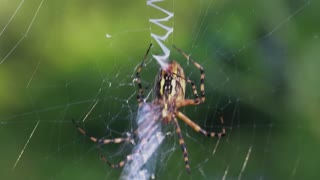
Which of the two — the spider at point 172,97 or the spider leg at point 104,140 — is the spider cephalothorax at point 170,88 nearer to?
the spider at point 172,97

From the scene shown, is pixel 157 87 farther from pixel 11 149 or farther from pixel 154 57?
pixel 11 149

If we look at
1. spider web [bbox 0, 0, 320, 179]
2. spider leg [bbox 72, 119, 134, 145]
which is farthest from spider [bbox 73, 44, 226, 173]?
spider web [bbox 0, 0, 320, 179]

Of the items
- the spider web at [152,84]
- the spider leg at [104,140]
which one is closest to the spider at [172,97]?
the spider leg at [104,140]

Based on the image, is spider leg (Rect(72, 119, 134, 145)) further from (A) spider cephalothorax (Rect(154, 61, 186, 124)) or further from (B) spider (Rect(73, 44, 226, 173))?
(A) spider cephalothorax (Rect(154, 61, 186, 124))

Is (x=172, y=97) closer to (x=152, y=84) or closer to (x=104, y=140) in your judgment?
(x=152, y=84)

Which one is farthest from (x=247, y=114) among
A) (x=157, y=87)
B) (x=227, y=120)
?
(x=157, y=87)

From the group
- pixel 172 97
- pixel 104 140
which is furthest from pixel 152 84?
pixel 104 140
